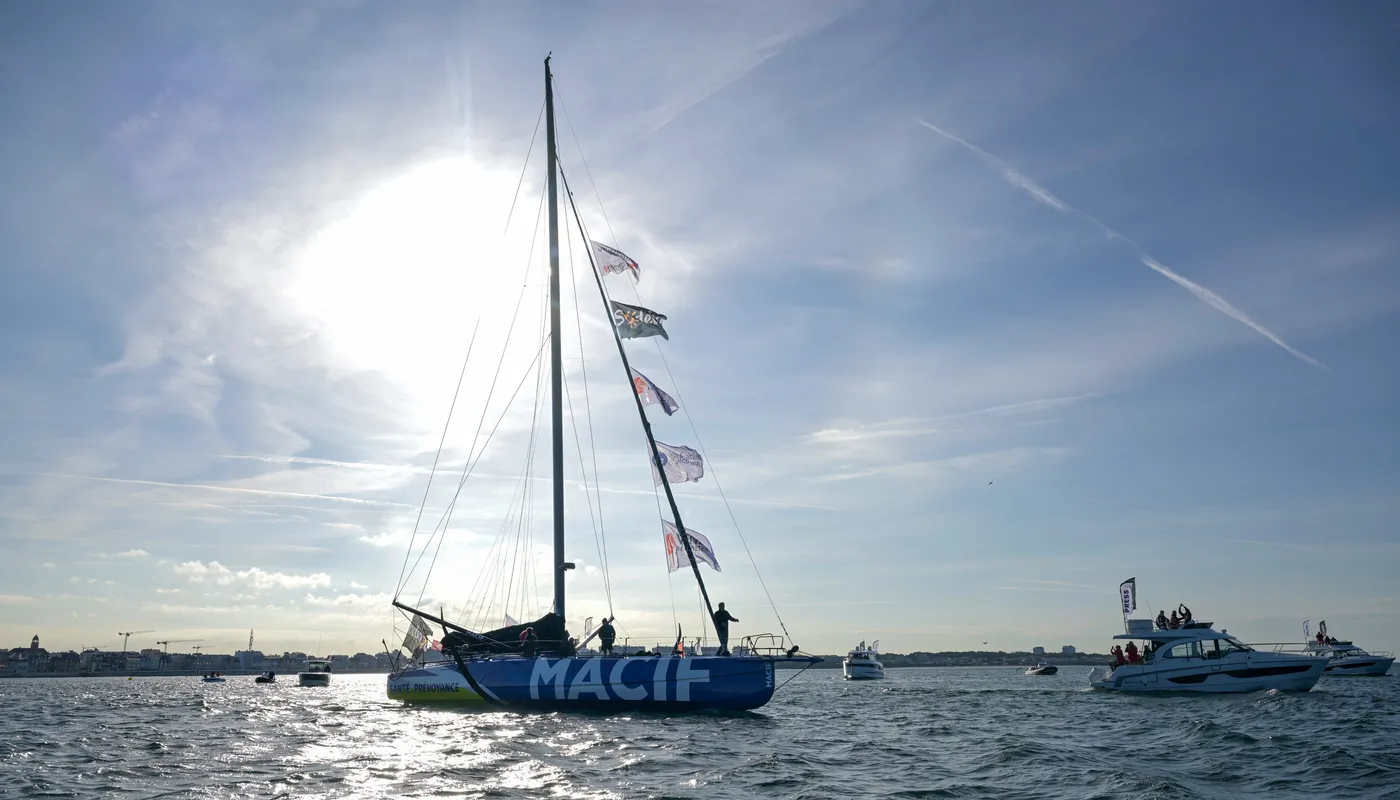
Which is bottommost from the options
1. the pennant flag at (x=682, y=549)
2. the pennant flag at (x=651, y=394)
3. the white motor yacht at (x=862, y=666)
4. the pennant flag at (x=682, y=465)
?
the white motor yacht at (x=862, y=666)

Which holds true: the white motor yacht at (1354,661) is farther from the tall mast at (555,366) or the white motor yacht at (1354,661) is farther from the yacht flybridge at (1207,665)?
the tall mast at (555,366)

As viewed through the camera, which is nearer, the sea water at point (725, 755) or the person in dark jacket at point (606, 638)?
the sea water at point (725, 755)

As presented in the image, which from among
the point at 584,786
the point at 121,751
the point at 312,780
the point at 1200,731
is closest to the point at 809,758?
the point at 584,786

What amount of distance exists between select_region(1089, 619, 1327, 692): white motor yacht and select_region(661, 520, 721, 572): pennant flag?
23164 mm

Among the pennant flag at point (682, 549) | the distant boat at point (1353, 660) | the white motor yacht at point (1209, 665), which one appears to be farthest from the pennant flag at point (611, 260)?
the distant boat at point (1353, 660)

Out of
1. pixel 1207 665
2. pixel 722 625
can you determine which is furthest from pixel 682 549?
pixel 1207 665

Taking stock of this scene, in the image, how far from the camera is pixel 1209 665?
125ft

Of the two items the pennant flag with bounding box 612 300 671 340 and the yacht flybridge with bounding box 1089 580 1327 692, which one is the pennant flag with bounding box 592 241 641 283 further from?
the yacht flybridge with bounding box 1089 580 1327 692

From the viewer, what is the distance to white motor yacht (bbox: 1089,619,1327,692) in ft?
122

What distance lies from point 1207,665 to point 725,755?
2959cm

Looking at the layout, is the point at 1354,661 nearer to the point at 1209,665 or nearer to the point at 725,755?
the point at 1209,665

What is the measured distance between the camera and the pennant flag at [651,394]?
32656 millimetres

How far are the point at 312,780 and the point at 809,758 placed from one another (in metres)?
10.2

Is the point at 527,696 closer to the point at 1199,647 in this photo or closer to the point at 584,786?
the point at 584,786
